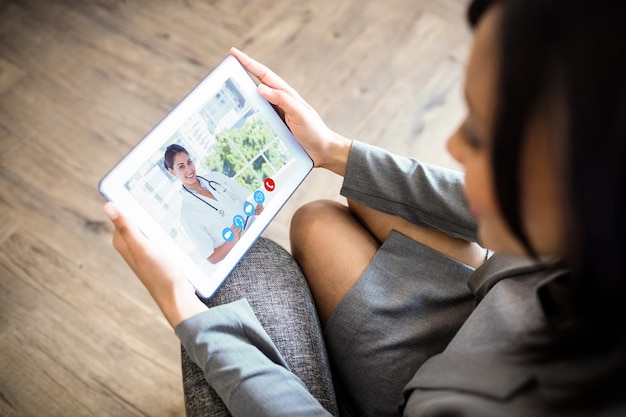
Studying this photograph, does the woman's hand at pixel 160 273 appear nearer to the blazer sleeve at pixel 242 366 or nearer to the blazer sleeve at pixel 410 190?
the blazer sleeve at pixel 242 366

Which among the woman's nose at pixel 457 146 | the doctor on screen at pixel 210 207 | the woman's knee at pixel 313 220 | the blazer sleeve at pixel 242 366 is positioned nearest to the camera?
the woman's nose at pixel 457 146

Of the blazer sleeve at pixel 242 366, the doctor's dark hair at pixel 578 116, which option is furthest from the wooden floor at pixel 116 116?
the doctor's dark hair at pixel 578 116

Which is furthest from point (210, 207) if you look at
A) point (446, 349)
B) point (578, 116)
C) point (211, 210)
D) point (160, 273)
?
point (578, 116)

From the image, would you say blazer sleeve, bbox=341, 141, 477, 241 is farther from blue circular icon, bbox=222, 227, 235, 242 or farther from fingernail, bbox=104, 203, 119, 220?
fingernail, bbox=104, 203, 119, 220

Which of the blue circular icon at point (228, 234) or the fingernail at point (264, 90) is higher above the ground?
the fingernail at point (264, 90)

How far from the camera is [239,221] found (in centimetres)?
79

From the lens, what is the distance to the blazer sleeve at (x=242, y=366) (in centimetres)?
63

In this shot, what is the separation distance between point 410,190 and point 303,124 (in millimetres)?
180

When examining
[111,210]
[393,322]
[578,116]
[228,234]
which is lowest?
[393,322]

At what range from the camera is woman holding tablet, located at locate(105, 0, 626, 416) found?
0.37 meters

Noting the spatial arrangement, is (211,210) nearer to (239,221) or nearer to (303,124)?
(239,221)

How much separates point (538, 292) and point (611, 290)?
8.6 inches

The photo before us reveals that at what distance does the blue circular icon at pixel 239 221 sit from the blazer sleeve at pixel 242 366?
0.42 feet

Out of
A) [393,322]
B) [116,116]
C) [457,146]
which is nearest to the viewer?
[457,146]
